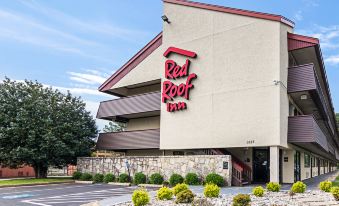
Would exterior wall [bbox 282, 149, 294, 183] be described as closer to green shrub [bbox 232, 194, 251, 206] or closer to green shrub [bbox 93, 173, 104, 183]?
green shrub [bbox 93, 173, 104, 183]

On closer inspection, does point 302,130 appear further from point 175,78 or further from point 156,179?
point 156,179

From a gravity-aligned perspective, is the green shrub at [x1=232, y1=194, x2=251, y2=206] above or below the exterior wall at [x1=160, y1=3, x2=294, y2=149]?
below

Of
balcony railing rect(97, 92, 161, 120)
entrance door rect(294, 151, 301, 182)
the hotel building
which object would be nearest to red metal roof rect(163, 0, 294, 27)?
the hotel building

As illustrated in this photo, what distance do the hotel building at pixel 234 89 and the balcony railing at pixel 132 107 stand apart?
9cm

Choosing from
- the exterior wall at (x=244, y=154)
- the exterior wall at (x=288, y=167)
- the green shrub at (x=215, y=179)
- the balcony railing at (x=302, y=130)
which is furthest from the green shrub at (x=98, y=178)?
the balcony railing at (x=302, y=130)

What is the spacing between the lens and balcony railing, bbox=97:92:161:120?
88.2ft

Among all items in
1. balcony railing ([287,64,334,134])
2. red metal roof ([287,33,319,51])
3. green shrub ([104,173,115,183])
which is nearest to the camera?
balcony railing ([287,64,334,134])

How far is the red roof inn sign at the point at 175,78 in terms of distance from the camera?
939 inches

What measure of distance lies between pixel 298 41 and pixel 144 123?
14.8 meters

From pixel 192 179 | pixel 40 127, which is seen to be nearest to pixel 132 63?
pixel 40 127

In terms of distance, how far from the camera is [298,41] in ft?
70.0

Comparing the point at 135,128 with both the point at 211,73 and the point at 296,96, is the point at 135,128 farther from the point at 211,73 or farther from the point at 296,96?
the point at 296,96

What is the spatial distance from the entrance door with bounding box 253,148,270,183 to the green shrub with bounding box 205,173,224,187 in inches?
202

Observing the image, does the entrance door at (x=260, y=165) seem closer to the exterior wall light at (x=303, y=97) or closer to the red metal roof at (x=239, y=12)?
the exterior wall light at (x=303, y=97)
